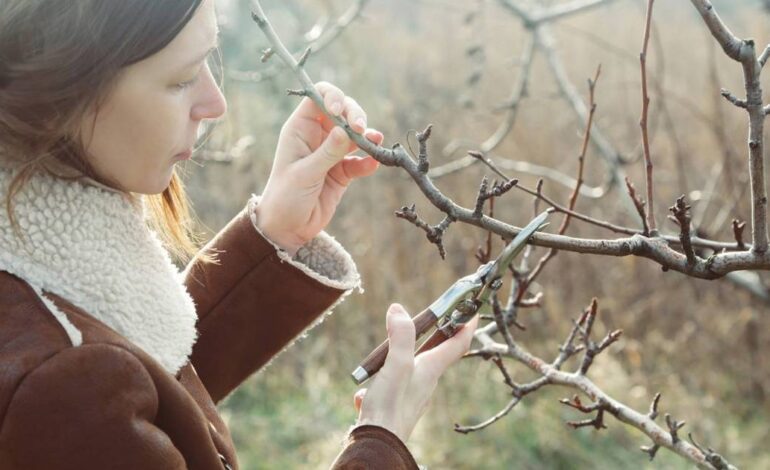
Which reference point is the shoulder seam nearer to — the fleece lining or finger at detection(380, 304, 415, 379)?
the fleece lining

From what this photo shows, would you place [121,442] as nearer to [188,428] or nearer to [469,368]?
[188,428]

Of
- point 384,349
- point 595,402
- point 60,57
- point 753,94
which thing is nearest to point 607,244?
point 753,94

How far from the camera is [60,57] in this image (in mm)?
1161

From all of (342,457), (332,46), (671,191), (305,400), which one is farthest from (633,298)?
(342,457)

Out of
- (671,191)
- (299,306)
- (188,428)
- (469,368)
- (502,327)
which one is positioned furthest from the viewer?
(671,191)

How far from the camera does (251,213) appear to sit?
1.61 metres

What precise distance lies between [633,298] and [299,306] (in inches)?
131

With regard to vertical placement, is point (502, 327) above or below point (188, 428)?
above

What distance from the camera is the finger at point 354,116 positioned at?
1294 mm

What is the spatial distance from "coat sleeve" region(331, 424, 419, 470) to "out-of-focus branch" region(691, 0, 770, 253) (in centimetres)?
47

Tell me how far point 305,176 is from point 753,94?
74 cm

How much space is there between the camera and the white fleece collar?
117cm

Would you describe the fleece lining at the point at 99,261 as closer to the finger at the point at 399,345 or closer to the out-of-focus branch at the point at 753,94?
the finger at the point at 399,345

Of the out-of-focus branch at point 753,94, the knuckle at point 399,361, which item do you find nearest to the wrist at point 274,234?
the knuckle at point 399,361
